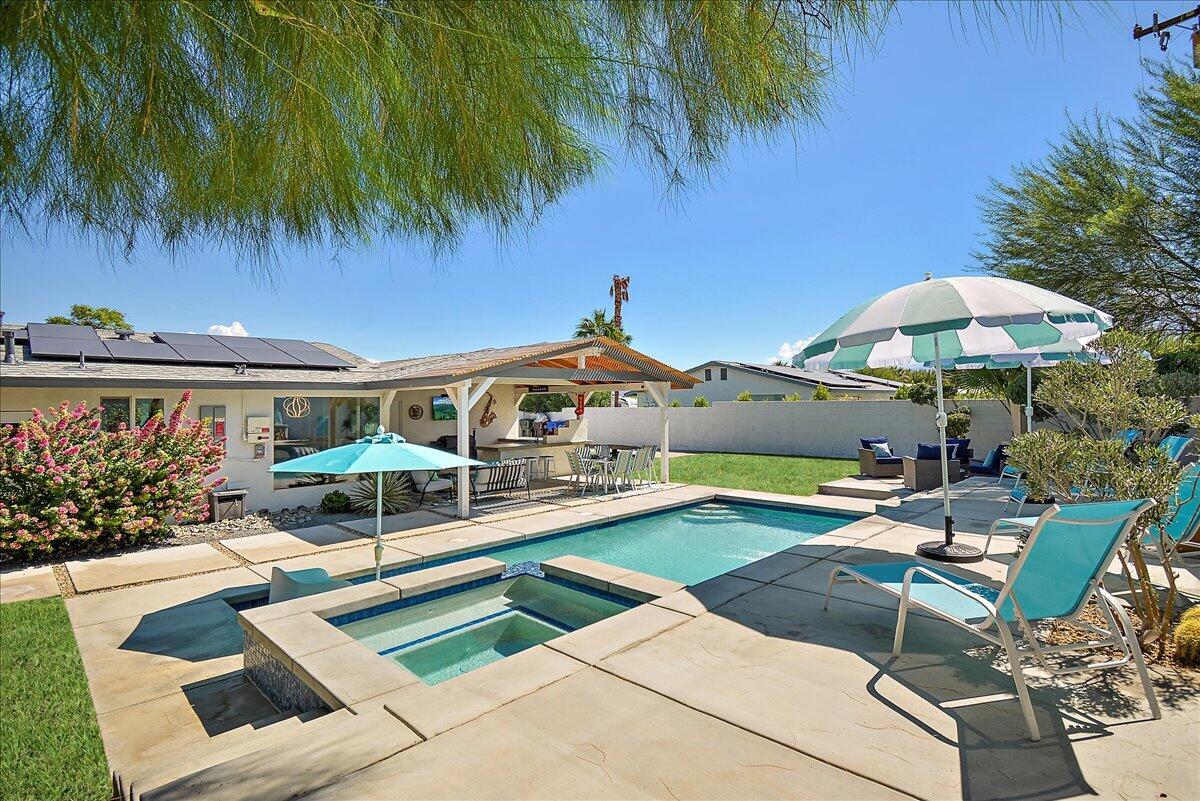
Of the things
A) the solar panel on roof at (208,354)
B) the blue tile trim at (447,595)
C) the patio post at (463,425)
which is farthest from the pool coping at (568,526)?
the solar panel on roof at (208,354)

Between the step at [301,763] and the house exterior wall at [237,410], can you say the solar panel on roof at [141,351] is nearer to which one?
the house exterior wall at [237,410]

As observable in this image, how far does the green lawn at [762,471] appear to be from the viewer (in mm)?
14258

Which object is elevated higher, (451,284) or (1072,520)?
(451,284)

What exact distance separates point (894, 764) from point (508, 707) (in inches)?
74.8

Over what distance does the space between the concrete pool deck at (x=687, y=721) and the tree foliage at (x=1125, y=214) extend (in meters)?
8.76

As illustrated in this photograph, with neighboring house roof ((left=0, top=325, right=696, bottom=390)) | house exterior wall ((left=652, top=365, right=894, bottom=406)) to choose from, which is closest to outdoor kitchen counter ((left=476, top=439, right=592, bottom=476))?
neighboring house roof ((left=0, top=325, right=696, bottom=390))

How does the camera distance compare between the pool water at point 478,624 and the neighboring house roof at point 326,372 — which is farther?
the neighboring house roof at point 326,372

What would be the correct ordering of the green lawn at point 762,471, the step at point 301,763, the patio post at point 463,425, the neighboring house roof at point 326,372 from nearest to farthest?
the step at point 301,763
the neighboring house roof at point 326,372
the patio post at point 463,425
the green lawn at point 762,471

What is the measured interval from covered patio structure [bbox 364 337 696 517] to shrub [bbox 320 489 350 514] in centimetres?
222

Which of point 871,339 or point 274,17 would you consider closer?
point 274,17

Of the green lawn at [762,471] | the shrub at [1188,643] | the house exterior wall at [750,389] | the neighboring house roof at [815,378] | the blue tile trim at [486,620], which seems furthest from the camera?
the house exterior wall at [750,389]

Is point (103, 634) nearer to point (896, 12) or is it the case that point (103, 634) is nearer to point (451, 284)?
point (451, 284)

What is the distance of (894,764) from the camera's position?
2.62 metres

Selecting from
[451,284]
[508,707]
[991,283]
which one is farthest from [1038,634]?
[451,284]
